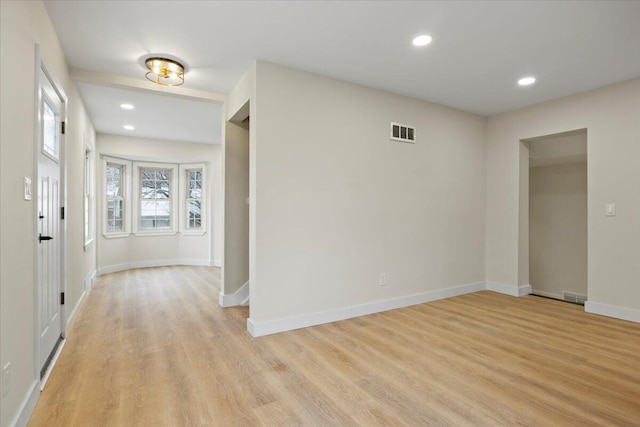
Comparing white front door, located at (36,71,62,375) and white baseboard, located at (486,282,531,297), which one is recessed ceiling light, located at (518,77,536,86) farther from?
white front door, located at (36,71,62,375)

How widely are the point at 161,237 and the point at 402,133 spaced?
5.65 meters

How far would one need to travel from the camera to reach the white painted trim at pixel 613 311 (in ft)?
11.5

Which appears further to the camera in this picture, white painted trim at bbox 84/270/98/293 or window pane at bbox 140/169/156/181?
window pane at bbox 140/169/156/181

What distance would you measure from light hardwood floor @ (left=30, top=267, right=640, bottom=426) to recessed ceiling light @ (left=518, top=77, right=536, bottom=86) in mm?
2639

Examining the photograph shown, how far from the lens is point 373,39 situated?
2.73 metres

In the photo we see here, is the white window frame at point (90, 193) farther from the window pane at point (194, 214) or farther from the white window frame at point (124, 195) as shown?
the window pane at point (194, 214)

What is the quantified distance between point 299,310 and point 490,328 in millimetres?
1959

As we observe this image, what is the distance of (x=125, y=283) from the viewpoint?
211 inches

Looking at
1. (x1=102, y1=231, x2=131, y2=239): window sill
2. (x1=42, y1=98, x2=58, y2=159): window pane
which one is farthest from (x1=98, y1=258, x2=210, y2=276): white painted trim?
(x1=42, y1=98, x2=58, y2=159): window pane

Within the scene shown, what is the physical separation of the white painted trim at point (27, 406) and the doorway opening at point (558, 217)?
5823 mm

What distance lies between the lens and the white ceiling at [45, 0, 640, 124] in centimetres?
231

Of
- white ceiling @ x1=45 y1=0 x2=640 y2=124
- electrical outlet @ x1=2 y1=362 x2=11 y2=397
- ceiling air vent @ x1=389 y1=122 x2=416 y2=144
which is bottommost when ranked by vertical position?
electrical outlet @ x1=2 y1=362 x2=11 y2=397

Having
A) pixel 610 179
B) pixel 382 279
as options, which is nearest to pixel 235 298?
pixel 382 279

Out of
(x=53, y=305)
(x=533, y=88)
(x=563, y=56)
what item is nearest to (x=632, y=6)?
(x=563, y=56)
